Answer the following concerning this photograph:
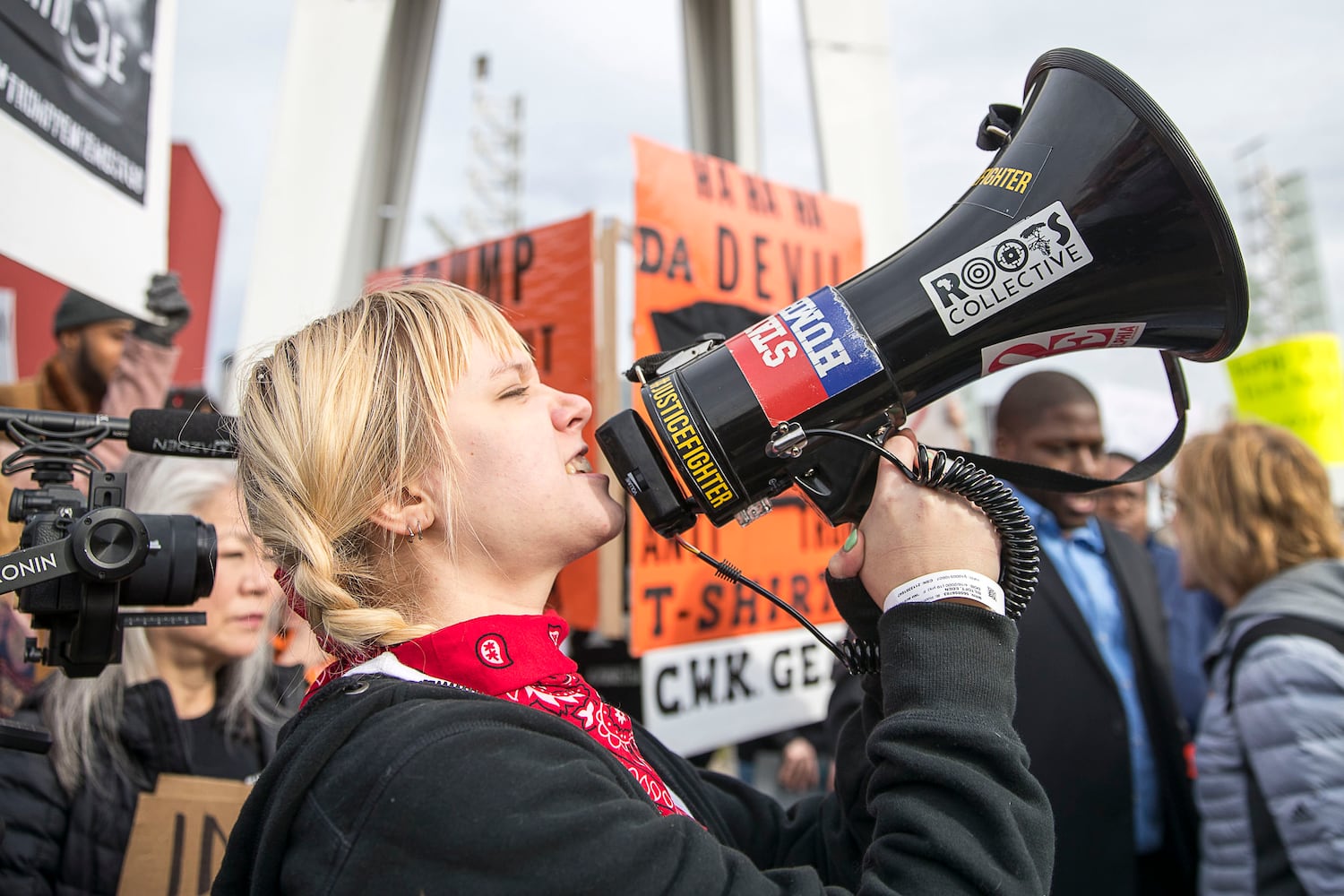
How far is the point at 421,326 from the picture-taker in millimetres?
1083

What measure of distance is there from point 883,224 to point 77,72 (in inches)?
126

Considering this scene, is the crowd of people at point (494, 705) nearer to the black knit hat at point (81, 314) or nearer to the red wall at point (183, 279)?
the black knit hat at point (81, 314)

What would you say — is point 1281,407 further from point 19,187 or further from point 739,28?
point 19,187

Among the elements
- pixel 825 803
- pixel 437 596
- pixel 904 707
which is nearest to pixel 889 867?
pixel 904 707

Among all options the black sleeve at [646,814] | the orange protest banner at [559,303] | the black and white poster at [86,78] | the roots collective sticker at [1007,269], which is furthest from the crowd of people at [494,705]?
the orange protest banner at [559,303]

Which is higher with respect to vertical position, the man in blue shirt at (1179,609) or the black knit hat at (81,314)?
the black knit hat at (81,314)

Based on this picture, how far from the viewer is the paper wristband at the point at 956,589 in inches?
35.2

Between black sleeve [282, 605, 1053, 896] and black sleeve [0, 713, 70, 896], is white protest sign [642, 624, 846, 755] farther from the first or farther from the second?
black sleeve [282, 605, 1053, 896]

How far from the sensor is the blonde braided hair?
100 cm

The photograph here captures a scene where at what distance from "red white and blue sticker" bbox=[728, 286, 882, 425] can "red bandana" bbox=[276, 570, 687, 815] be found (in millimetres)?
360

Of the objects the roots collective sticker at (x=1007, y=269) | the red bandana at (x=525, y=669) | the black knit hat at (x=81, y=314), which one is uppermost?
the black knit hat at (x=81, y=314)

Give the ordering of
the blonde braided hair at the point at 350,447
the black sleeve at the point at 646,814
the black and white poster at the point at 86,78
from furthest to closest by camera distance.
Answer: the black and white poster at the point at 86,78 < the blonde braided hair at the point at 350,447 < the black sleeve at the point at 646,814

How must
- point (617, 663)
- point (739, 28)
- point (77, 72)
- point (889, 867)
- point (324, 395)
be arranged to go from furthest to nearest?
point (739, 28) → point (617, 663) → point (77, 72) → point (324, 395) → point (889, 867)

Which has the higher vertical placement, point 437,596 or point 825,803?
point 437,596
